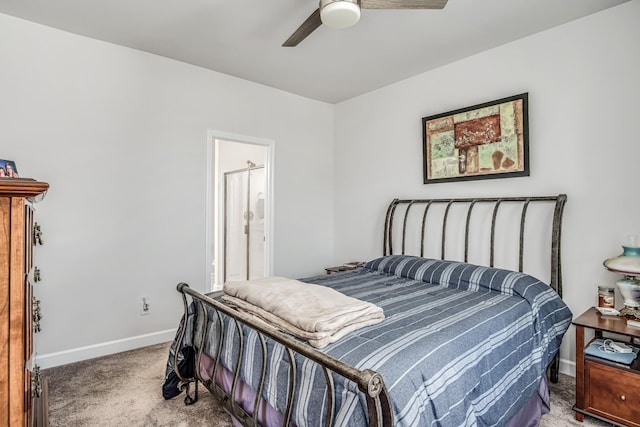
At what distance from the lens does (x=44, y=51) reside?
8.70 feet

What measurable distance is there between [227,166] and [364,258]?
2866 millimetres

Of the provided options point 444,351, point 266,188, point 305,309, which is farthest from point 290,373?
point 266,188

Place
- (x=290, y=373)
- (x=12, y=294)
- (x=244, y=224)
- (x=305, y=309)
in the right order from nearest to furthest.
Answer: (x=12, y=294), (x=290, y=373), (x=305, y=309), (x=244, y=224)

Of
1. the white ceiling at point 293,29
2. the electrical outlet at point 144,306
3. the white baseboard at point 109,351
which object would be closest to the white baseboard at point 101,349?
the white baseboard at point 109,351

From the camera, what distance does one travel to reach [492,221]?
2887 millimetres

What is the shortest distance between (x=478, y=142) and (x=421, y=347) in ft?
7.46

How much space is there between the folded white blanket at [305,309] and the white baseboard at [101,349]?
160 centimetres

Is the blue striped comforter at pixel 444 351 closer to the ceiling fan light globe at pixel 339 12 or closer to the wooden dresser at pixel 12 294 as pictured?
the wooden dresser at pixel 12 294

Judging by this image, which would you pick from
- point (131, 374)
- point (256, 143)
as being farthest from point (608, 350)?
point (256, 143)

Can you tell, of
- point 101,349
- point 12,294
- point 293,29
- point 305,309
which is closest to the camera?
point 12,294

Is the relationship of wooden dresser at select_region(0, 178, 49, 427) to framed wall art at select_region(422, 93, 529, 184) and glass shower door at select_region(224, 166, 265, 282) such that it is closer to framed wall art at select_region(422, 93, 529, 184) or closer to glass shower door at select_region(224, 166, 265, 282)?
framed wall art at select_region(422, 93, 529, 184)

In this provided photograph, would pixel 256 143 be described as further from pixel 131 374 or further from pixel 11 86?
pixel 131 374

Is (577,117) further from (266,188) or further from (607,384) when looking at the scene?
(266,188)

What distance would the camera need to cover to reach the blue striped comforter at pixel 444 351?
1.18m
